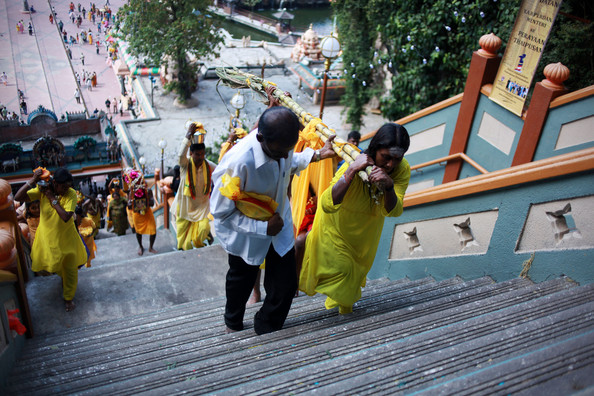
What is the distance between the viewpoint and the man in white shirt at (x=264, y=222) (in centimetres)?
261

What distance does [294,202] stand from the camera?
14.8 feet

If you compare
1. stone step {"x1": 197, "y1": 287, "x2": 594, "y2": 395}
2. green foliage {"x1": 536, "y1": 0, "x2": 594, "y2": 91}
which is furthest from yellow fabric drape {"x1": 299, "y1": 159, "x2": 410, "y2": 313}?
green foliage {"x1": 536, "y1": 0, "x2": 594, "y2": 91}

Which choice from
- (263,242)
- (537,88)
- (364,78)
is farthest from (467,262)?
(364,78)

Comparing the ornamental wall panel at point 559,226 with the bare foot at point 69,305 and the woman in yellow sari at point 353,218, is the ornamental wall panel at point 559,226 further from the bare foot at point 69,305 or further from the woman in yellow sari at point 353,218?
the bare foot at point 69,305

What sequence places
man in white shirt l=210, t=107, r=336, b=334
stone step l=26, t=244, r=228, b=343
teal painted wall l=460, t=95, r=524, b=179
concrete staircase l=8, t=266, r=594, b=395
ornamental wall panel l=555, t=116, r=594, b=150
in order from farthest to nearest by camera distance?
teal painted wall l=460, t=95, r=524, b=179
ornamental wall panel l=555, t=116, r=594, b=150
stone step l=26, t=244, r=228, b=343
man in white shirt l=210, t=107, r=336, b=334
concrete staircase l=8, t=266, r=594, b=395

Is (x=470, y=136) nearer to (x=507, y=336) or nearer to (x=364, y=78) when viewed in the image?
(x=507, y=336)

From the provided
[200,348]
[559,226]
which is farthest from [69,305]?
[559,226]

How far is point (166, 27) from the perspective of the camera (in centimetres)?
2127

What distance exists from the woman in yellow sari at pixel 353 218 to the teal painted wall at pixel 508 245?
0.85 metres

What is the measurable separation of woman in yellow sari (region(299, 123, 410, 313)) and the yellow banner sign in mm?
3233

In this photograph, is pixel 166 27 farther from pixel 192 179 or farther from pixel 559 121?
pixel 559 121

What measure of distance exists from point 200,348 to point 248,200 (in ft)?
3.40

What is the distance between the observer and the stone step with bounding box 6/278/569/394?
9.08 feet

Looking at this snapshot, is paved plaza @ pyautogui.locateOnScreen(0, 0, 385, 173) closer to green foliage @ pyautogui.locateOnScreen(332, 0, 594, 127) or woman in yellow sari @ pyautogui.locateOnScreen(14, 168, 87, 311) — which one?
green foliage @ pyautogui.locateOnScreen(332, 0, 594, 127)
